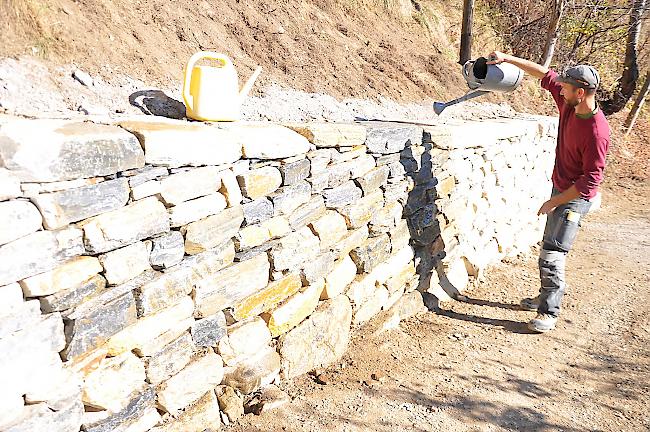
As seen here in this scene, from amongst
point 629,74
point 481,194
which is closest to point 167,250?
point 481,194

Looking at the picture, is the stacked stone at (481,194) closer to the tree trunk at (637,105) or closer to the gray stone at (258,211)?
the gray stone at (258,211)

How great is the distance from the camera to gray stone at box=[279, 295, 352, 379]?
10.3 ft

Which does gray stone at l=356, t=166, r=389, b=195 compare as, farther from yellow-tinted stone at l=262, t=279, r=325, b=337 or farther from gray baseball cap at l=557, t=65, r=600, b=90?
gray baseball cap at l=557, t=65, r=600, b=90

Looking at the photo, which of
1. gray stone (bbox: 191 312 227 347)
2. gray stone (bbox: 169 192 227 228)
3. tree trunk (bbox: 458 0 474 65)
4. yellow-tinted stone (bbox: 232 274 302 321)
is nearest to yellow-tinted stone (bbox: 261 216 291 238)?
yellow-tinted stone (bbox: 232 274 302 321)

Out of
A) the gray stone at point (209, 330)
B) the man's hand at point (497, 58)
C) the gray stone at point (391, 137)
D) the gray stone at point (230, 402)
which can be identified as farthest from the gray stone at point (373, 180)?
the gray stone at point (230, 402)

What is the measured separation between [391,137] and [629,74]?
9.10 m

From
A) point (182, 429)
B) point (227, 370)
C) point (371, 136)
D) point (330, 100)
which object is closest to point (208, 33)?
point (330, 100)

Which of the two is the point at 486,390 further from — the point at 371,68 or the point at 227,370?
the point at 371,68

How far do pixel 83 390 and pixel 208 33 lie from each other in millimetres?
2978

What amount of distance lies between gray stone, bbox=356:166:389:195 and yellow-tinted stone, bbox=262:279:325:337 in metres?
0.66

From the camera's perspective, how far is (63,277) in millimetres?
1941

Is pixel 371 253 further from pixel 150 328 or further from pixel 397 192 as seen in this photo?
pixel 150 328

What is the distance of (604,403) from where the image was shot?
342cm

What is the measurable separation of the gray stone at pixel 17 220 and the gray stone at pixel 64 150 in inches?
3.3
